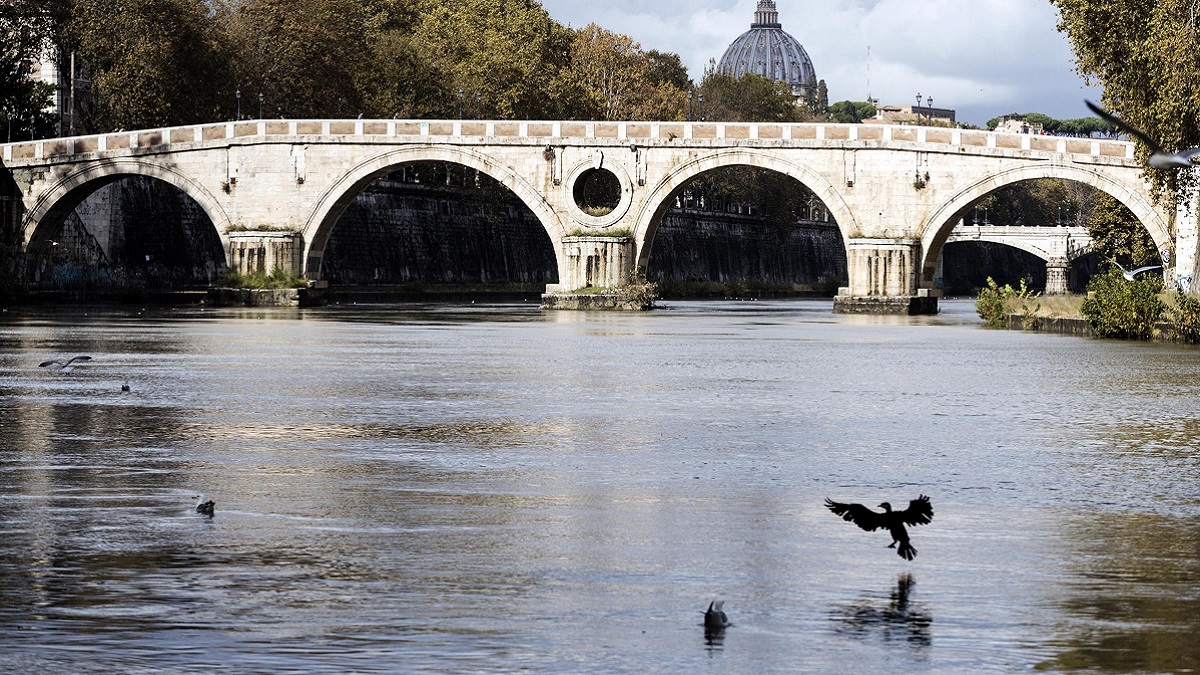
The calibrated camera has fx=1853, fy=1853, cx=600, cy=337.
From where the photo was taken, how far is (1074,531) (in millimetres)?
10055

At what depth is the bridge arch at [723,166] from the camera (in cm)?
5816

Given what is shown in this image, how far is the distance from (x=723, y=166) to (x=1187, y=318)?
26.2m

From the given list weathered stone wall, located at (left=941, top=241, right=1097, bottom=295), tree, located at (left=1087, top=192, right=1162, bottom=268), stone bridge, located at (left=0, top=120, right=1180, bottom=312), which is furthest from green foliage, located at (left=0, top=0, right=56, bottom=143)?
weathered stone wall, located at (left=941, top=241, right=1097, bottom=295)

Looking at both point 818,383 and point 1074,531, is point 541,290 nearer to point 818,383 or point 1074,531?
point 818,383

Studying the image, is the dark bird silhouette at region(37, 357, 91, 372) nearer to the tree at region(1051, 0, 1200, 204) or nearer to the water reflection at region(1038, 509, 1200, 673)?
the water reflection at region(1038, 509, 1200, 673)

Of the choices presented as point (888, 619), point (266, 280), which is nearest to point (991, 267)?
point (266, 280)

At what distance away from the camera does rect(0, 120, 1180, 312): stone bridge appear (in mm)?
57312

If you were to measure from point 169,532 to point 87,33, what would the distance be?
56353 millimetres

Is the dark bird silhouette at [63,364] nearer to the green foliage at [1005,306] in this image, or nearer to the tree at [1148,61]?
the tree at [1148,61]

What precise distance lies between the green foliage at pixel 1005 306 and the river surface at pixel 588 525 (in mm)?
20849

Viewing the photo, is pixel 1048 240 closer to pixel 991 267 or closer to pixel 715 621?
pixel 991 267

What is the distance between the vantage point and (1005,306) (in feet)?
150

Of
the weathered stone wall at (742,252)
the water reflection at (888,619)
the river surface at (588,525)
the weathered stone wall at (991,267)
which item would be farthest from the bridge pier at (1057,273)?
the water reflection at (888,619)

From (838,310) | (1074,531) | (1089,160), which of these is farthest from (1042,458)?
(838,310)
